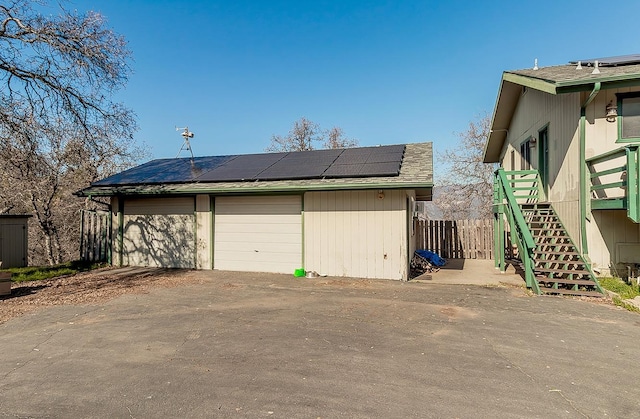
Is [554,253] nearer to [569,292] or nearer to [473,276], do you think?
[569,292]

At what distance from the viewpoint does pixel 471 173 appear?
22.5 metres

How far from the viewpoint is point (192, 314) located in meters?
5.40

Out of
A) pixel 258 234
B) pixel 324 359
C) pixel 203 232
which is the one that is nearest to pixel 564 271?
pixel 324 359

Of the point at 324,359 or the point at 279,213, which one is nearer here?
the point at 324,359

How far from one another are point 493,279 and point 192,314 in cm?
740

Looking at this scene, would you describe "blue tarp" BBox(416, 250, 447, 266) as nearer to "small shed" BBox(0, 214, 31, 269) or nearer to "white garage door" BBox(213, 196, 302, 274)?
"white garage door" BBox(213, 196, 302, 274)

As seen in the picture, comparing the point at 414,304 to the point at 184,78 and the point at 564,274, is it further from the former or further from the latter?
the point at 184,78

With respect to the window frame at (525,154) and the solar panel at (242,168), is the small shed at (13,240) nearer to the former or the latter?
the solar panel at (242,168)

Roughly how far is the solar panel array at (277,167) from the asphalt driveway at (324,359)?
13.2ft

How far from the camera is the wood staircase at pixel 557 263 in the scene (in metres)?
6.41

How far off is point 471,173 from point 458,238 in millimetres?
11050

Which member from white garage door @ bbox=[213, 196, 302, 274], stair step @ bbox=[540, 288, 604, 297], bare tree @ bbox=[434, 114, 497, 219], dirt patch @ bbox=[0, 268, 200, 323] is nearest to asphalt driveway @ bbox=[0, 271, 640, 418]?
stair step @ bbox=[540, 288, 604, 297]

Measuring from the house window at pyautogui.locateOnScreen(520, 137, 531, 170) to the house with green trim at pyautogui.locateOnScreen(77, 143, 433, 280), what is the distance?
11.5 ft

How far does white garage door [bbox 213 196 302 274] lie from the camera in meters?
9.34
